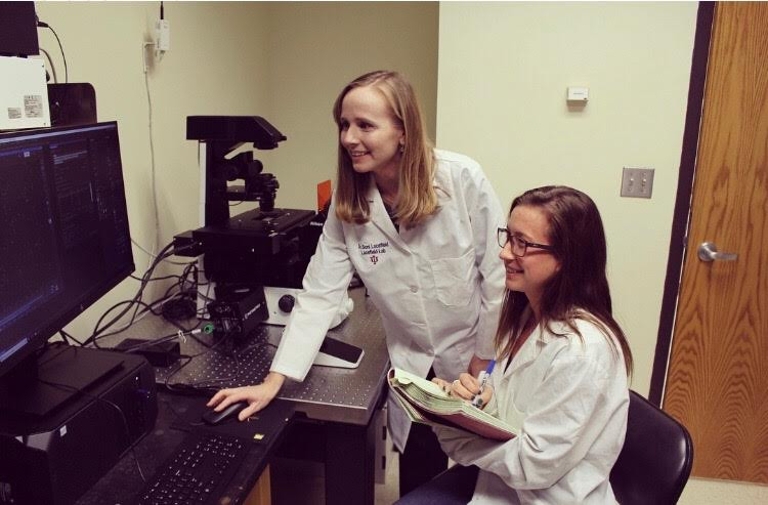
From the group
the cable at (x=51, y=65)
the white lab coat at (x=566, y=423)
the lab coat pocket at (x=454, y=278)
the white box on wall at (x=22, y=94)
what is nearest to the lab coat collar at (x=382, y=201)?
the lab coat pocket at (x=454, y=278)

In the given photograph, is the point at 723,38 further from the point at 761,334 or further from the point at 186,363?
the point at 186,363

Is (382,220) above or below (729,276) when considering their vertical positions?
above

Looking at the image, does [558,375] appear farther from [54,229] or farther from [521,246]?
[54,229]

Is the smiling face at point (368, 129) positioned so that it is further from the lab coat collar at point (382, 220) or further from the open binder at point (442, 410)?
the open binder at point (442, 410)

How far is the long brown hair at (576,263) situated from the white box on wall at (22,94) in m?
0.93

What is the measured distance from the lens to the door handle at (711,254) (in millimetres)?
2018

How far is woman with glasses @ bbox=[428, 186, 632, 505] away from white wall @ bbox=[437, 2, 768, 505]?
105 cm

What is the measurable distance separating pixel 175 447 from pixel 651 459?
89cm

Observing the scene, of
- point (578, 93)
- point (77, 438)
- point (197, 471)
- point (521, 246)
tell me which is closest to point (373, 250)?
point (521, 246)

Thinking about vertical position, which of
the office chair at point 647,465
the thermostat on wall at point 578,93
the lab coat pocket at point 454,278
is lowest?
the office chair at point 647,465

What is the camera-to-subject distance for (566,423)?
0.99 meters

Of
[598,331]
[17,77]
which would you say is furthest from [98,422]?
[598,331]

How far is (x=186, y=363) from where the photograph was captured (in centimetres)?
142

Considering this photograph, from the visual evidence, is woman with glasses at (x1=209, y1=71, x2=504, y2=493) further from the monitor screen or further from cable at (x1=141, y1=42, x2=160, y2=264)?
cable at (x1=141, y1=42, x2=160, y2=264)
